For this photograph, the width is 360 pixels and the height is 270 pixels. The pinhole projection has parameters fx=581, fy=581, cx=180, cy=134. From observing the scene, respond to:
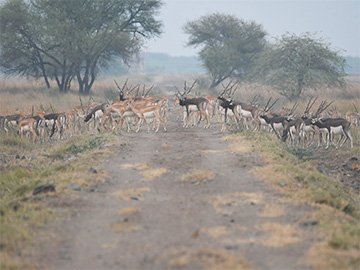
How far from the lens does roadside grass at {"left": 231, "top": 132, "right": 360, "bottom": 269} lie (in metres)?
8.71

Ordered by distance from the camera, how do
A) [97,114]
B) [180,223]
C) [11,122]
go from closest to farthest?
[180,223] < [97,114] < [11,122]

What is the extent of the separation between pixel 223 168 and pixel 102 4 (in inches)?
1384

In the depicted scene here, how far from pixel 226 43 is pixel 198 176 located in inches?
2042

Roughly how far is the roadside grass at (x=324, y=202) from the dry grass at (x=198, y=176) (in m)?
1.20

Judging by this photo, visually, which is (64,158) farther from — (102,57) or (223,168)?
(102,57)

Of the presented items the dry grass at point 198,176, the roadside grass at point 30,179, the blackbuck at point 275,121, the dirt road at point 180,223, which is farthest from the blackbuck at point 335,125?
the dry grass at point 198,176

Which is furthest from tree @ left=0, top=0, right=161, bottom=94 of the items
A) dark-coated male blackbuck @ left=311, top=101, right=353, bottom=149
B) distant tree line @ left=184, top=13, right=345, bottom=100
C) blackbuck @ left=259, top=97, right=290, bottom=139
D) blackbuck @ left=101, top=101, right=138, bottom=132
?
dark-coated male blackbuck @ left=311, top=101, right=353, bottom=149

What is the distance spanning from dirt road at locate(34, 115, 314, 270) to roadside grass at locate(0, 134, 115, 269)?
0.41 m

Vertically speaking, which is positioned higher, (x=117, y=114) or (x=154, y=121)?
(x=117, y=114)

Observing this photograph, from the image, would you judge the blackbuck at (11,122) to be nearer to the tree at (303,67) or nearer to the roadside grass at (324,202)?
the roadside grass at (324,202)

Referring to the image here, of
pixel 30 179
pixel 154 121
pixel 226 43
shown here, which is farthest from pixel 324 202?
pixel 226 43

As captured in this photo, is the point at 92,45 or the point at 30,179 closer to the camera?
the point at 30,179

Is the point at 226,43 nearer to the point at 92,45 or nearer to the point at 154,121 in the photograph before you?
the point at 92,45

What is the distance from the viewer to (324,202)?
39.3 feet
